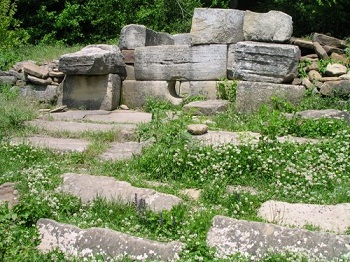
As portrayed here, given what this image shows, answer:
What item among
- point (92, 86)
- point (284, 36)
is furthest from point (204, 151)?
point (92, 86)

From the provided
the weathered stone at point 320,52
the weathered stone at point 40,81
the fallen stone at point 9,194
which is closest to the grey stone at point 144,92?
the weathered stone at point 40,81

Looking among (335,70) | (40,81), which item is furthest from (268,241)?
(40,81)

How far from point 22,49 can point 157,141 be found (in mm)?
8010

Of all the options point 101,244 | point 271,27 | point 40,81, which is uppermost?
point 271,27

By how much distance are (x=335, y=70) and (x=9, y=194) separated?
587cm

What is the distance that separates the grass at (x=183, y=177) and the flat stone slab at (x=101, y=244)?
100 millimetres

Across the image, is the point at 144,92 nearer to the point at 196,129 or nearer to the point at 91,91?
the point at 91,91

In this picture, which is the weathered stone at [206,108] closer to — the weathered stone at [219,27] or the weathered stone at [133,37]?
the weathered stone at [219,27]

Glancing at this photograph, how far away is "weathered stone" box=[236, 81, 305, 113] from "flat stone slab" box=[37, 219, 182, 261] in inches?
205

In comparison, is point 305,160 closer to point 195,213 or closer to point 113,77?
point 195,213

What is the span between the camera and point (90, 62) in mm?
10164

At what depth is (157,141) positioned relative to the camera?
693 centimetres

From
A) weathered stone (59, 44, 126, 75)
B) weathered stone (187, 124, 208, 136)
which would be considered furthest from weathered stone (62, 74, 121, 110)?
weathered stone (187, 124, 208, 136)

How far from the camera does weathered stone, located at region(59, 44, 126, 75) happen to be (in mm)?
10172
